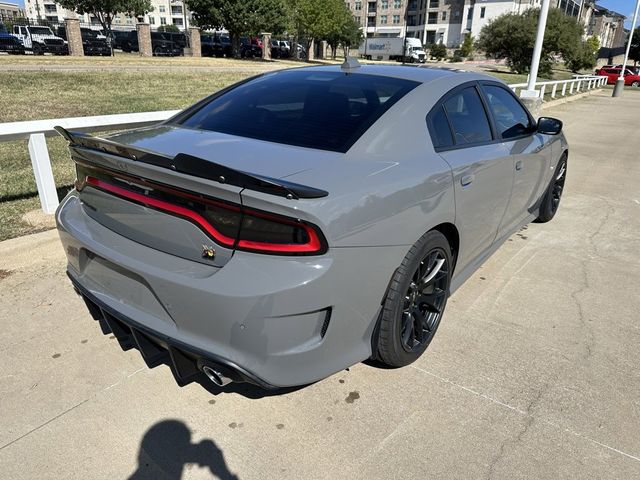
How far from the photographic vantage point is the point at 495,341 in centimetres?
319

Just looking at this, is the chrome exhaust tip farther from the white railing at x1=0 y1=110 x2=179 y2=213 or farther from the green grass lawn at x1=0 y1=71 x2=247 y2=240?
the white railing at x1=0 y1=110 x2=179 y2=213

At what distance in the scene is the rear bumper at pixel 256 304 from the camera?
1.98 metres

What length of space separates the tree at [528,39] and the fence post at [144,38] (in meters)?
28.0

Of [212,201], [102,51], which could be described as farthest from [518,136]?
[102,51]

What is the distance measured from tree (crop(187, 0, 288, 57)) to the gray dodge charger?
38.7m

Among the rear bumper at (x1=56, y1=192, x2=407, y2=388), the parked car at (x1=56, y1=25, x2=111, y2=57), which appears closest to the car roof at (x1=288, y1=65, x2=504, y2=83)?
the rear bumper at (x1=56, y1=192, x2=407, y2=388)

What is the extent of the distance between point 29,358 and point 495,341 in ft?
9.07

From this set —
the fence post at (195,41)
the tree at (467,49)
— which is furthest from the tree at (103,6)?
the tree at (467,49)

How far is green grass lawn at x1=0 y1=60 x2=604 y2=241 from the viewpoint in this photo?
17.1 feet

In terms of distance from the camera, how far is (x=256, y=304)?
1.96 metres

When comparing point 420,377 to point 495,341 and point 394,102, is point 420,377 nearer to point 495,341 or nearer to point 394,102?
point 495,341

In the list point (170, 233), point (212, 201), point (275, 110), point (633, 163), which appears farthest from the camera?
point (633, 163)

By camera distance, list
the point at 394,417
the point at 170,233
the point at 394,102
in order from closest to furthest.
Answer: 1. the point at 170,233
2. the point at 394,417
3. the point at 394,102

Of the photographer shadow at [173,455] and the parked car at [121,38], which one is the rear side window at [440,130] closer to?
the photographer shadow at [173,455]
